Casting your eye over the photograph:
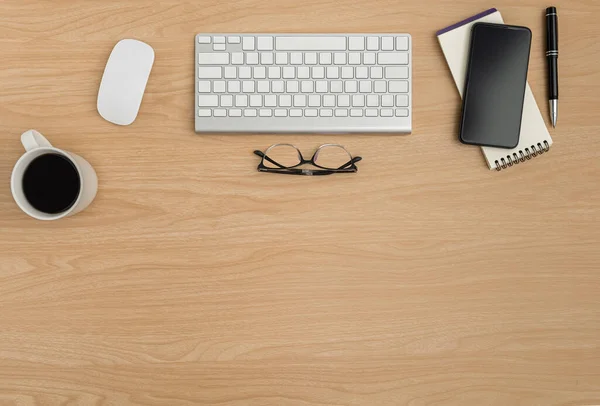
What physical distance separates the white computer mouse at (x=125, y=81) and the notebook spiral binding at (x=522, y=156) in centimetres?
59

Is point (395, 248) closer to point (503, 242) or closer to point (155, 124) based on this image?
point (503, 242)

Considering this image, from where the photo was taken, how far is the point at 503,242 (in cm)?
79

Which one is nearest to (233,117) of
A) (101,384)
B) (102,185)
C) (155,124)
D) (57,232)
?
(155,124)

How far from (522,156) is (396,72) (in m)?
0.25

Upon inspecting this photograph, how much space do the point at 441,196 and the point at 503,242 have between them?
126 mm

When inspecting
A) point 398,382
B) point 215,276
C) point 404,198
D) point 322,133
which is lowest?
point 398,382

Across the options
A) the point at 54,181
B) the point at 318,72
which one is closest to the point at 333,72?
the point at 318,72

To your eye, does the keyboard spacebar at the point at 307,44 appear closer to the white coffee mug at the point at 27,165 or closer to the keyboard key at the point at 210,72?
the keyboard key at the point at 210,72

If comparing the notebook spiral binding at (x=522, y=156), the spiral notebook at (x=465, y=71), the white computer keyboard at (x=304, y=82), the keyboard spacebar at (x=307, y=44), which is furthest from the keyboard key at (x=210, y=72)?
the notebook spiral binding at (x=522, y=156)

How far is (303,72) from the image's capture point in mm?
776

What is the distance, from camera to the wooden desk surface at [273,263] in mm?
776

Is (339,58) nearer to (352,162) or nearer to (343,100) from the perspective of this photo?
(343,100)

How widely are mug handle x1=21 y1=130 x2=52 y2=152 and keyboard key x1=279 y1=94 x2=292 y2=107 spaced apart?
0.36 metres

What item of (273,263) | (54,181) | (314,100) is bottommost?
(273,263)
